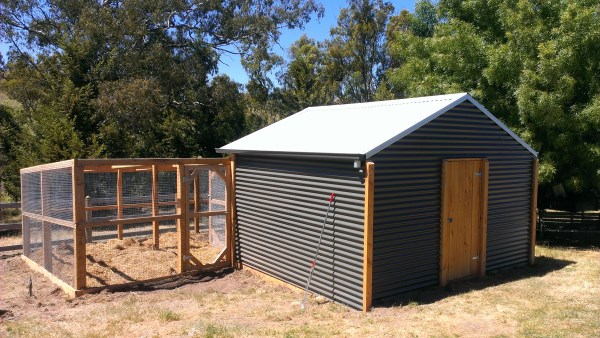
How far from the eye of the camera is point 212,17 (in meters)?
26.4

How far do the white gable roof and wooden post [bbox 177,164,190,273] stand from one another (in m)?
1.20

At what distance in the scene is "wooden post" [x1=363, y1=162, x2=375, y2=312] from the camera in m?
6.90

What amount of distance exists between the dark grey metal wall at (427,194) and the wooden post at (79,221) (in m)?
4.80

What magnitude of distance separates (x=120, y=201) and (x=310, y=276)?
5.53 metres

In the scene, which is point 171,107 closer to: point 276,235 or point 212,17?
point 212,17

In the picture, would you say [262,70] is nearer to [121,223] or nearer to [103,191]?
[103,191]

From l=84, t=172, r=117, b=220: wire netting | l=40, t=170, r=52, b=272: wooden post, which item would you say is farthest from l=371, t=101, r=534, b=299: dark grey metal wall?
l=84, t=172, r=117, b=220: wire netting

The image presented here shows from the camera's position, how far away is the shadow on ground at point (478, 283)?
7.41 metres

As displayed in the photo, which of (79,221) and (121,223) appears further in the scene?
(121,223)

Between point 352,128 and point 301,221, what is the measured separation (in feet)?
6.09

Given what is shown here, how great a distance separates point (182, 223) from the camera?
920 cm

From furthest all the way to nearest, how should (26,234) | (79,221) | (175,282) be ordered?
(26,234), (175,282), (79,221)

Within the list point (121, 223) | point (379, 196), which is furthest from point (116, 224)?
point (379, 196)

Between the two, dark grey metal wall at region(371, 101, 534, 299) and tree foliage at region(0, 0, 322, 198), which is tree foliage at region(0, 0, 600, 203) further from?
dark grey metal wall at region(371, 101, 534, 299)
